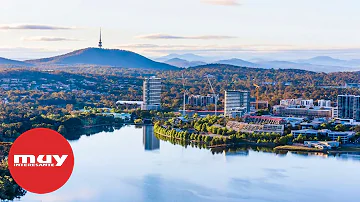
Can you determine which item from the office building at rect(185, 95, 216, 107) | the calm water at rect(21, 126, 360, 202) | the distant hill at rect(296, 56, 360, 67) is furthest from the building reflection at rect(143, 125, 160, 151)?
the distant hill at rect(296, 56, 360, 67)

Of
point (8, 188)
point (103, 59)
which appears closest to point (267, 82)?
point (103, 59)

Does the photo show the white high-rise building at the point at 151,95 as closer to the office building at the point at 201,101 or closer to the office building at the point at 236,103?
the office building at the point at 201,101

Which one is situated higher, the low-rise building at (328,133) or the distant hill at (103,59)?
the distant hill at (103,59)

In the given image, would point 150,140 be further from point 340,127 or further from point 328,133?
point 340,127

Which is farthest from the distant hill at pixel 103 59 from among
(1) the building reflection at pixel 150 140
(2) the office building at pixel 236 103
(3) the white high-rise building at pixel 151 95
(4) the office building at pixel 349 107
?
(1) the building reflection at pixel 150 140

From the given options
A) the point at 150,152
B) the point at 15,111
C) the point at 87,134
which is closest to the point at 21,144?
the point at 150,152

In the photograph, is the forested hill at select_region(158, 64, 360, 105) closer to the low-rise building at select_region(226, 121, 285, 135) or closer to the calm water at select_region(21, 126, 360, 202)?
the low-rise building at select_region(226, 121, 285, 135)
